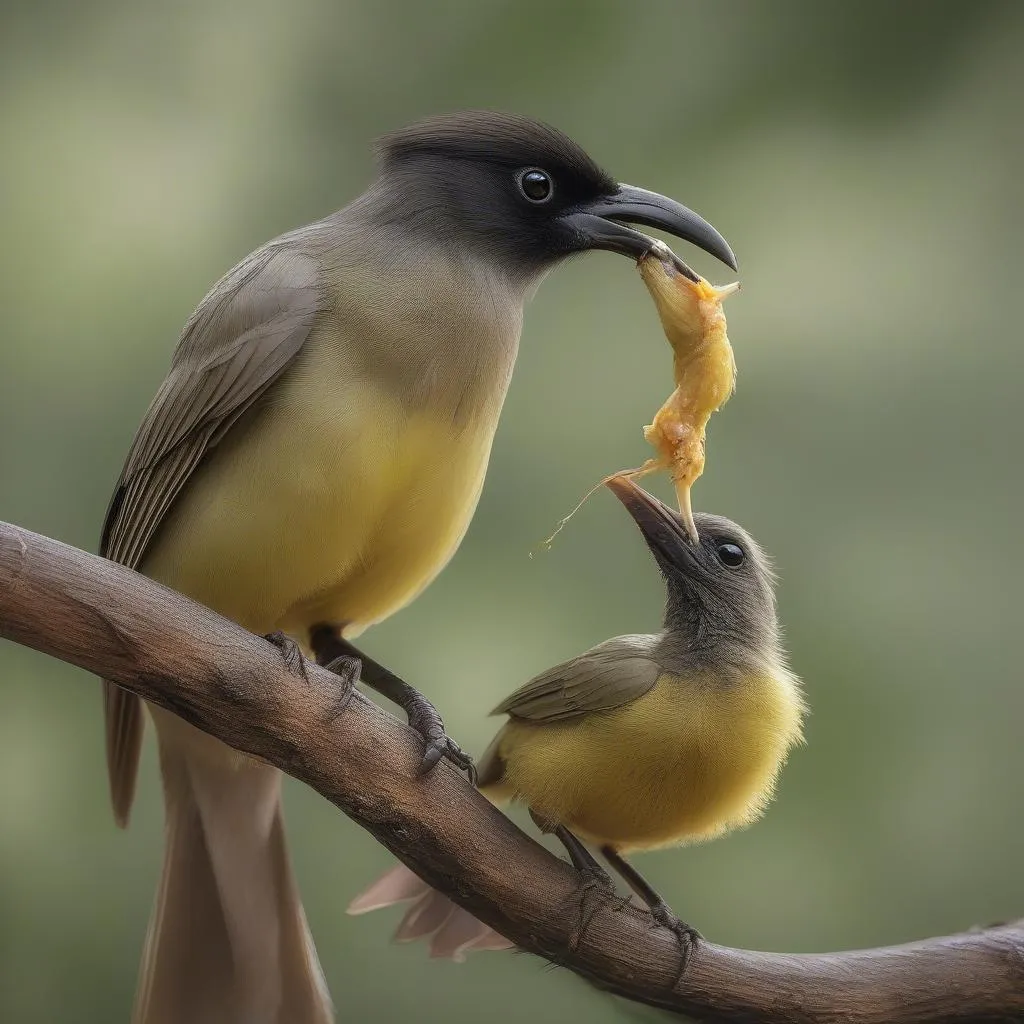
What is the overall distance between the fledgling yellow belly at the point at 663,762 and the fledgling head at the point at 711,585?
7cm

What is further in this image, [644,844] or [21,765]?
[21,765]

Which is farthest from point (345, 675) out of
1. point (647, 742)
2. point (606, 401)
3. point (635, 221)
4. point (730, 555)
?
point (606, 401)

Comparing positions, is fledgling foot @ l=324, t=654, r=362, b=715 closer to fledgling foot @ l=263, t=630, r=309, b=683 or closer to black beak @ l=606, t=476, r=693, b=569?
fledgling foot @ l=263, t=630, r=309, b=683

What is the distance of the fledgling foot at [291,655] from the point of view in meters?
1.47

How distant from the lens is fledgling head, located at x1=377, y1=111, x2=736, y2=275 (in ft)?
5.68

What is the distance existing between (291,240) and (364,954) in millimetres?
1850

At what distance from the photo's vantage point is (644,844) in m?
1.68

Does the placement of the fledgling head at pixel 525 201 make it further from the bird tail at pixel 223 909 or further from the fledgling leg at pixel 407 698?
the bird tail at pixel 223 909

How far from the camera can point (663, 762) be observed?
156 centimetres

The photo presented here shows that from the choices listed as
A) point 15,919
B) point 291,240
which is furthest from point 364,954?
point 291,240

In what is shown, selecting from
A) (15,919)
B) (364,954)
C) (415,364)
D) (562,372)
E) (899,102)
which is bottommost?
(15,919)

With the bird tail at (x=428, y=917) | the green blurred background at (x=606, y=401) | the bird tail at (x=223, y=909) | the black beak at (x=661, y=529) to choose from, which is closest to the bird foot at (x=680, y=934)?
the bird tail at (x=428, y=917)

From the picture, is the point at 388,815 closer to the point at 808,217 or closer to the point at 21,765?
the point at 21,765

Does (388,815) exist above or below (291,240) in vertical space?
below
